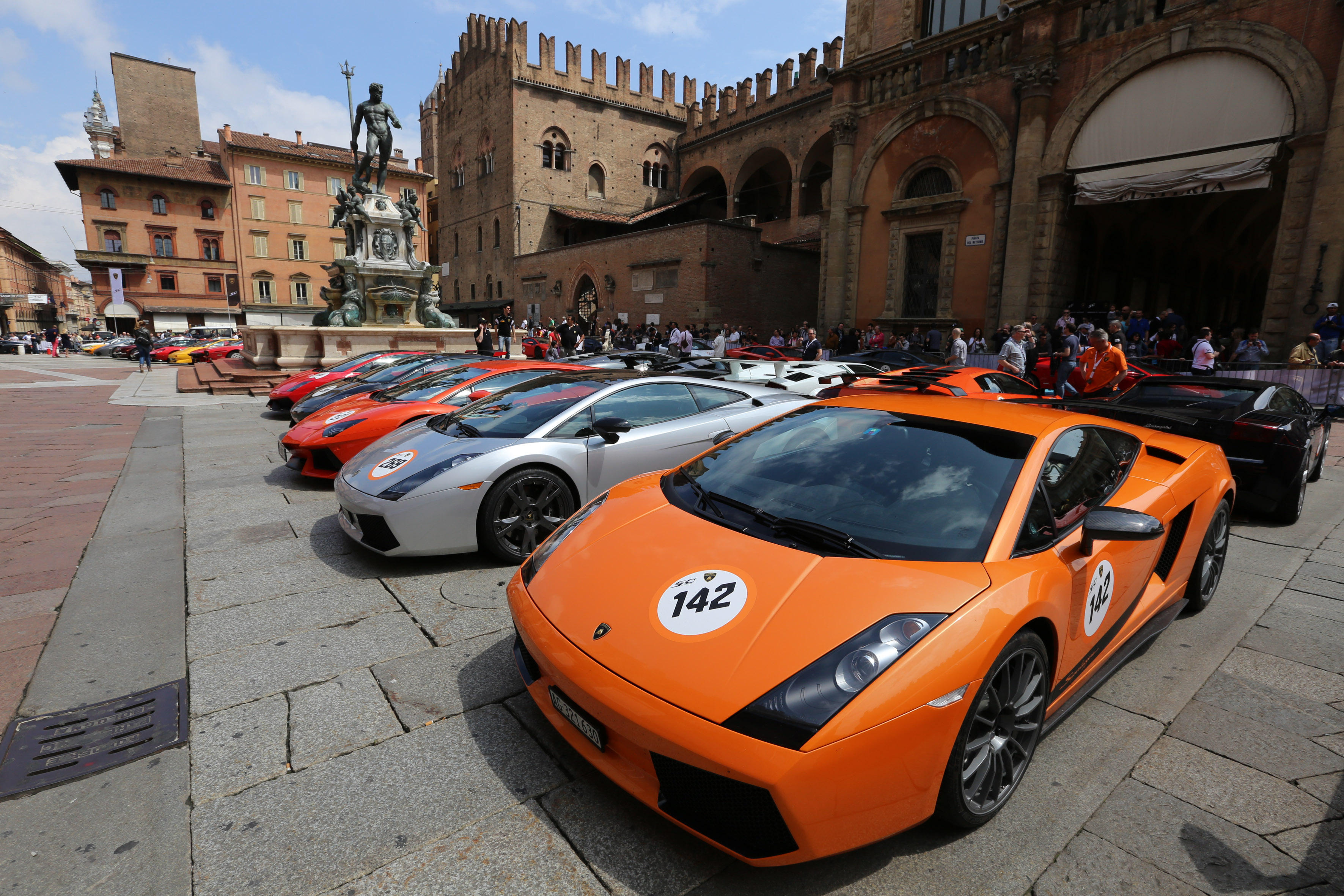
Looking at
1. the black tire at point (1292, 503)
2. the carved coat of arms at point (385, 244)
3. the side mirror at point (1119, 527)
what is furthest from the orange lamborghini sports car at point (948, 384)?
the carved coat of arms at point (385, 244)

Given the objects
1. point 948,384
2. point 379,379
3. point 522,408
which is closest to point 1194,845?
point 522,408

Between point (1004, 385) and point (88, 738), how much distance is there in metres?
9.02

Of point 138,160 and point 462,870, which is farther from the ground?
point 138,160

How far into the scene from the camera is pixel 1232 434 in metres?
5.68

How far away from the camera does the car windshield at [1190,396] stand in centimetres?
605

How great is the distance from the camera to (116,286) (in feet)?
145

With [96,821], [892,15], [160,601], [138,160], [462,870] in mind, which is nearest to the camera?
[462,870]

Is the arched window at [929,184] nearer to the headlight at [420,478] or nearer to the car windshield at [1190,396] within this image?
the car windshield at [1190,396]

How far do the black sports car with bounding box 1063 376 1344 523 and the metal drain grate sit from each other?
19.8ft

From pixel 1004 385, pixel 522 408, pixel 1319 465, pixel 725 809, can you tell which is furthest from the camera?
pixel 1004 385

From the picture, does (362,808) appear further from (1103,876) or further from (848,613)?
(1103,876)

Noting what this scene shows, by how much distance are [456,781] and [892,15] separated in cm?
2359

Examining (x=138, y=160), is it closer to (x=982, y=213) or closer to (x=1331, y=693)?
(x=982, y=213)

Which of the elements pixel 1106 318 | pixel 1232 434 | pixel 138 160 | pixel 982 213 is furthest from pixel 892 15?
pixel 138 160
